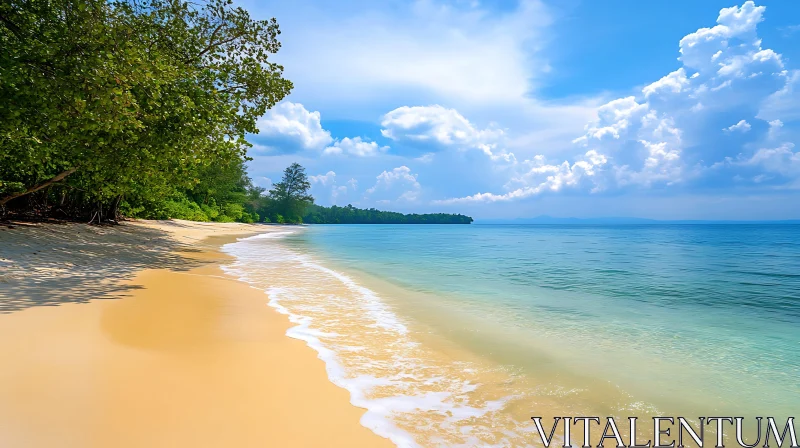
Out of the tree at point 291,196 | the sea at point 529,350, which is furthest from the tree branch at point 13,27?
the tree at point 291,196

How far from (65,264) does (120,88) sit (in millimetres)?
6987

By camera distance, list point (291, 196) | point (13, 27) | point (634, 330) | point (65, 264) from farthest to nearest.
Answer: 1. point (291, 196)
2. point (65, 264)
3. point (13, 27)
4. point (634, 330)

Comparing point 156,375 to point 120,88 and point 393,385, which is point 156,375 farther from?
point 120,88

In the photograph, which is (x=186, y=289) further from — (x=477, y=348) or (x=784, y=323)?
(x=784, y=323)

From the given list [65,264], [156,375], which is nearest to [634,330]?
[156,375]

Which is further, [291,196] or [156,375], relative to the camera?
[291,196]

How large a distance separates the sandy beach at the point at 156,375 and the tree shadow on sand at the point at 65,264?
0.40ft

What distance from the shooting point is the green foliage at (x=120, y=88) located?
978cm

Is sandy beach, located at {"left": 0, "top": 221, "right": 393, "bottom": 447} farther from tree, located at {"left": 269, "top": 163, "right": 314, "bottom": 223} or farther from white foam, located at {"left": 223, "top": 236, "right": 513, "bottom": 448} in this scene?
tree, located at {"left": 269, "top": 163, "right": 314, "bottom": 223}

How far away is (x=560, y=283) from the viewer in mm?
16031

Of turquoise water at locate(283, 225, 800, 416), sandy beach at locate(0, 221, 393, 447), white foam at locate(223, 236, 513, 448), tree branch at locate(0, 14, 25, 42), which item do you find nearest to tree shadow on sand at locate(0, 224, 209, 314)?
sandy beach at locate(0, 221, 393, 447)

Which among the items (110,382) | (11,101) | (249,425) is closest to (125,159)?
(11,101)

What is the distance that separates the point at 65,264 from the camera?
41.7 feet

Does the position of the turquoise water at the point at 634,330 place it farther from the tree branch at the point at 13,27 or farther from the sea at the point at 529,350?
the tree branch at the point at 13,27
